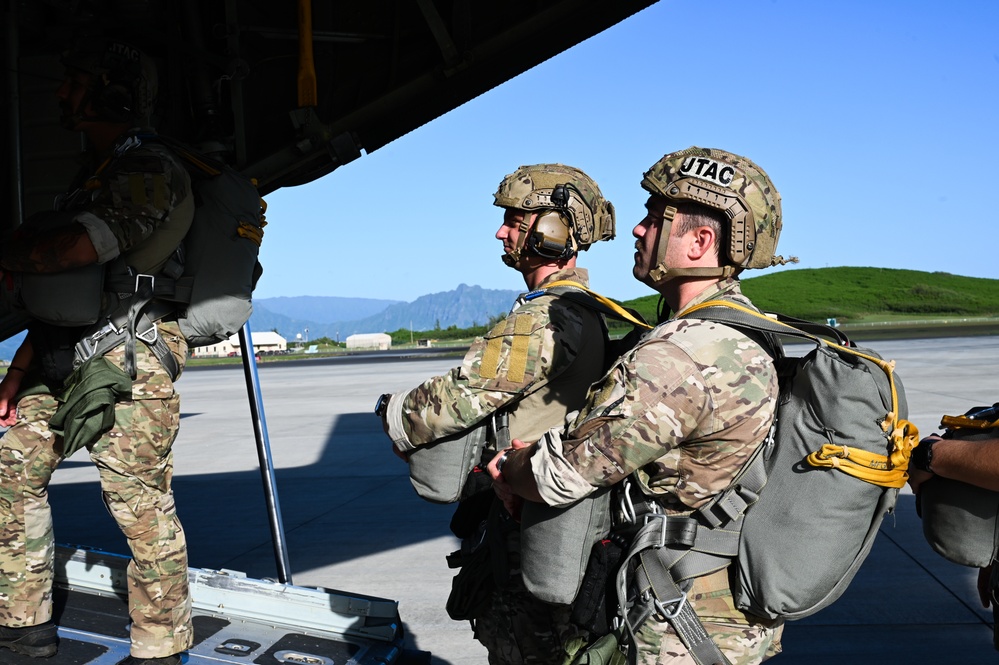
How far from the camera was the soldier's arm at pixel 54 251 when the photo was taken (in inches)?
116

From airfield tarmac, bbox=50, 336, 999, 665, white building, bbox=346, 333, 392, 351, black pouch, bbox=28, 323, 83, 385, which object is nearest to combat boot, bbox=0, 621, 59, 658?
black pouch, bbox=28, 323, 83, 385

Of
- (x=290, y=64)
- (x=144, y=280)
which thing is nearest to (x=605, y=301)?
(x=144, y=280)

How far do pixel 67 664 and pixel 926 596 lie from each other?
13.2 feet

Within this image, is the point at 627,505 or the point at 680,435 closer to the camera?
the point at 680,435

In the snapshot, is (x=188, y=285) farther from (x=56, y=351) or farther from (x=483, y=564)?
(x=483, y=564)

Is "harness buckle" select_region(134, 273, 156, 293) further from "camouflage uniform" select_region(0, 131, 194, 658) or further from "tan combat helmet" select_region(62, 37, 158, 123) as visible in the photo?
"tan combat helmet" select_region(62, 37, 158, 123)

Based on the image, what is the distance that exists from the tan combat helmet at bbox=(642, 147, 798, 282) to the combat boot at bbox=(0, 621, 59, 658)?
107 inches

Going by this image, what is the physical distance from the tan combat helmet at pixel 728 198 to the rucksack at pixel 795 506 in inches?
5.1

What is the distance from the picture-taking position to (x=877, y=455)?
1.86 metres

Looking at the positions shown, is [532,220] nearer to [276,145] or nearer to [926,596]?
[276,145]

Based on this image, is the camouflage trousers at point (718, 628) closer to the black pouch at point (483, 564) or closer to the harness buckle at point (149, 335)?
the black pouch at point (483, 564)

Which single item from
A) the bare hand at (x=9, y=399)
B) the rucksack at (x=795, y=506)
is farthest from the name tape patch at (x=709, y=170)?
the bare hand at (x=9, y=399)

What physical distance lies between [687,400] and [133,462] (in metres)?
2.19

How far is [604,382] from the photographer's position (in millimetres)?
1902
